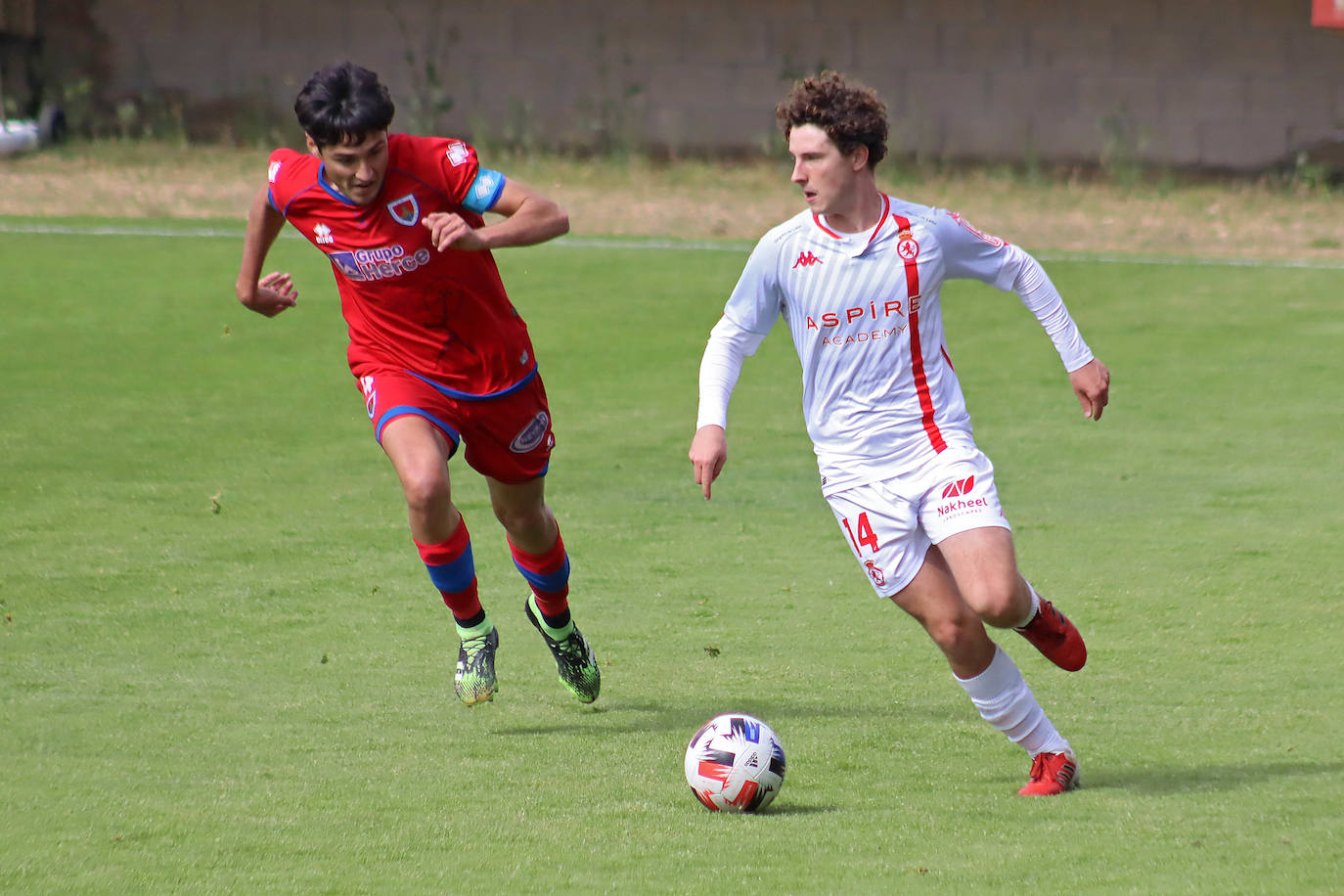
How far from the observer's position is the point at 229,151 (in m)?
22.1

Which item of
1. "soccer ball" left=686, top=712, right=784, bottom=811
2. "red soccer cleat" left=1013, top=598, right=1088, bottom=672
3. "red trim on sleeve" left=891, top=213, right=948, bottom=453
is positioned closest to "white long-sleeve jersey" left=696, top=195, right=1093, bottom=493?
"red trim on sleeve" left=891, top=213, right=948, bottom=453

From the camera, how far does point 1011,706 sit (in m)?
4.98

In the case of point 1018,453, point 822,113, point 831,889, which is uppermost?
point 822,113

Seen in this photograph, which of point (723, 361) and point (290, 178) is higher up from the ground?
point (290, 178)

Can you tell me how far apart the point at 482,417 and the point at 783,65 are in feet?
58.7

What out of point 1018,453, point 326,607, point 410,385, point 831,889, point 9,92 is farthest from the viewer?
point 9,92

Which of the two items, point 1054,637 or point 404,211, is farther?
point 404,211

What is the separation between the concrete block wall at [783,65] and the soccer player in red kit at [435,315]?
17207 millimetres

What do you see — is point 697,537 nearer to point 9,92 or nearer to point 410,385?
point 410,385

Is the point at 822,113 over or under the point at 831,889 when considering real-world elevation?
over

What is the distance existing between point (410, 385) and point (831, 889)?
2520 millimetres

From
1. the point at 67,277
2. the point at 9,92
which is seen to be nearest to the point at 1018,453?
the point at 67,277

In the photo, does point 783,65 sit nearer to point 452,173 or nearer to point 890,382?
point 452,173

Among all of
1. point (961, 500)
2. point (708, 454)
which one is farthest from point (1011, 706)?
point (708, 454)
